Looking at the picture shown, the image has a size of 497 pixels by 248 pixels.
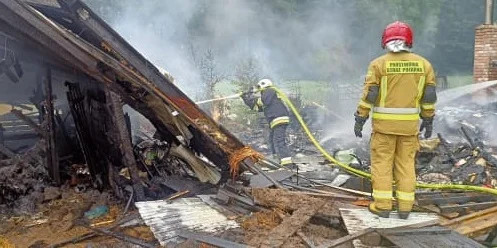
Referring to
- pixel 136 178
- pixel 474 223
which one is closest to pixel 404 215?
pixel 474 223

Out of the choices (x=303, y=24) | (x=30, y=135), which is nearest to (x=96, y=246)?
(x=30, y=135)

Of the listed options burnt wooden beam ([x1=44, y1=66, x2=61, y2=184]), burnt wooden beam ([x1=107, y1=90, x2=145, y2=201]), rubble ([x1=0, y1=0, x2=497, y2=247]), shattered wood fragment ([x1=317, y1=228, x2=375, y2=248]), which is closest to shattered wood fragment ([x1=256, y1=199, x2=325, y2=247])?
rubble ([x1=0, y1=0, x2=497, y2=247])

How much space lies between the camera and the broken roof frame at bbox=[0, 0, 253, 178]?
157 inches

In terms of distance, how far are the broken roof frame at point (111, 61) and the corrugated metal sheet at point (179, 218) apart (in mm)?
727

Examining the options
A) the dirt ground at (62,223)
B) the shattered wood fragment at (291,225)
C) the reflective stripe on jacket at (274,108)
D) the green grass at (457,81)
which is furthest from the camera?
the green grass at (457,81)

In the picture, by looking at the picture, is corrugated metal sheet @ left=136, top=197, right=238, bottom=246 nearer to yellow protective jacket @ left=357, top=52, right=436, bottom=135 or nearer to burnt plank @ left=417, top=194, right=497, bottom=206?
yellow protective jacket @ left=357, top=52, right=436, bottom=135

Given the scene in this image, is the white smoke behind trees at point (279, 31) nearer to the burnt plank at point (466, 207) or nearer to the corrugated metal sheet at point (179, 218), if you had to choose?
the corrugated metal sheet at point (179, 218)

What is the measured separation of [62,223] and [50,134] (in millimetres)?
1259

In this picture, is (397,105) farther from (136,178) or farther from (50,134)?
(50,134)

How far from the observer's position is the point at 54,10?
4676 millimetres

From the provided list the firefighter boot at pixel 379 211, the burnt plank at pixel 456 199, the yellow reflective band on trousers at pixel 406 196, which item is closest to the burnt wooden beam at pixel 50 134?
the firefighter boot at pixel 379 211

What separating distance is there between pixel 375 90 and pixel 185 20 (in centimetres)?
1822

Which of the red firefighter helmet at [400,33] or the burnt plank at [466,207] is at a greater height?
the red firefighter helmet at [400,33]

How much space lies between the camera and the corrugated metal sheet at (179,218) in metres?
4.00
